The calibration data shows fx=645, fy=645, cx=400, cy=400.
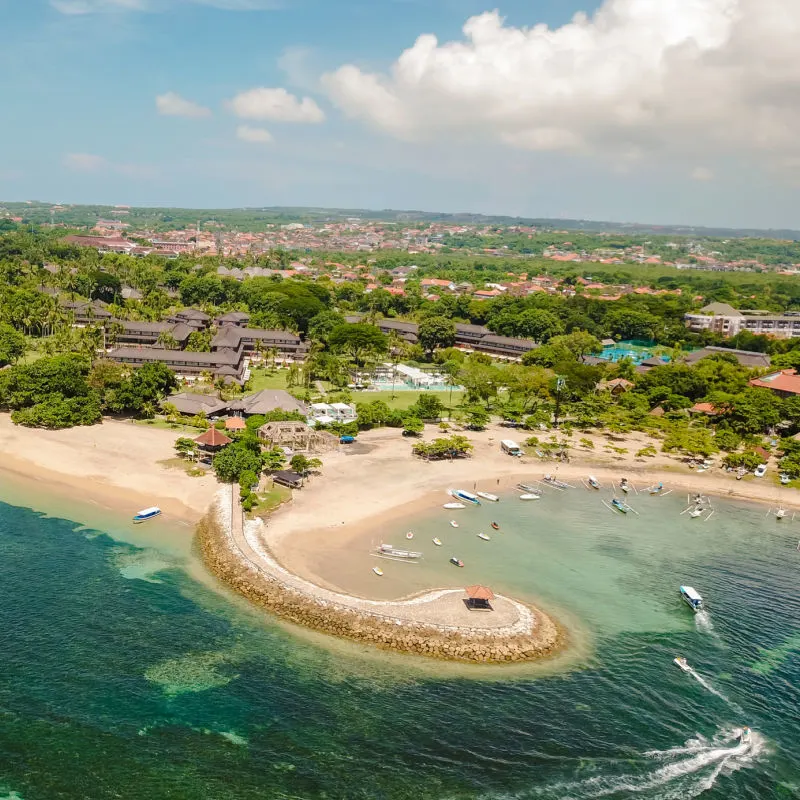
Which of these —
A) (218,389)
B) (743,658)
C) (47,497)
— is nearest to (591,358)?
(218,389)

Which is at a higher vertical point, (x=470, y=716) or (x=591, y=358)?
(x=591, y=358)

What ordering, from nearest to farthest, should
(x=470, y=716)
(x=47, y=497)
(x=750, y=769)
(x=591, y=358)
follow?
(x=750, y=769) → (x=470, y=716) → (x=47, y=497) → (x=591, y=358)

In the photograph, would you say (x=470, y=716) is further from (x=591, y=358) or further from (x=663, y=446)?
(x=591, y=358)

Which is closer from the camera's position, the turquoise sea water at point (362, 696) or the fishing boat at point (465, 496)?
the turquoise sea water at point (362, 696)

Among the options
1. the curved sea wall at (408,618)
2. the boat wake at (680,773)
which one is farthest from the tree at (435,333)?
the boat wake at (680,773)

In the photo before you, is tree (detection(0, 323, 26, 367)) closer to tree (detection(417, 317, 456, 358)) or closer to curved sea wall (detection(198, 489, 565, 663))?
curved sea wall (detection(198, 489, 565, 663))

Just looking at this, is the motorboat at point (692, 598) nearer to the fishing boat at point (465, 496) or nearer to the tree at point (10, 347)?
the fishing boat at point (465, 496)
